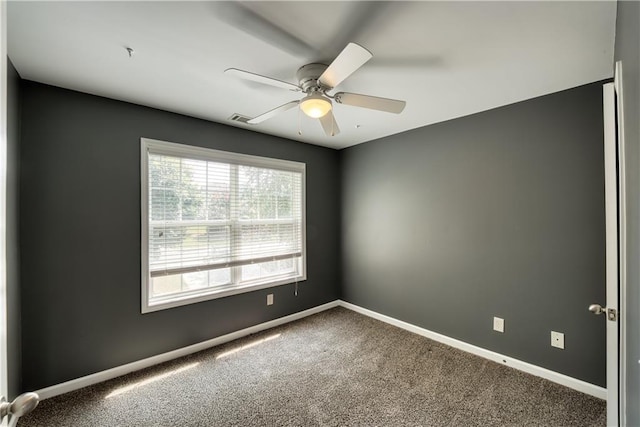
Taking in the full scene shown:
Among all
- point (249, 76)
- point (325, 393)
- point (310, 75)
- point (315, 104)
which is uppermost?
point (310, 75)

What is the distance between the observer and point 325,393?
2121mm

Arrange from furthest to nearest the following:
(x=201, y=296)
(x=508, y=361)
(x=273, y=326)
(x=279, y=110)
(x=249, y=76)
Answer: (x=273, y=326), (x=201, y=296), (x=508, y=361), (x=279, y=110), (x=249, y=76)

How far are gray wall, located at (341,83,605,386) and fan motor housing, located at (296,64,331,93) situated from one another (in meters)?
1.71

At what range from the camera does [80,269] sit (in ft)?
7.25

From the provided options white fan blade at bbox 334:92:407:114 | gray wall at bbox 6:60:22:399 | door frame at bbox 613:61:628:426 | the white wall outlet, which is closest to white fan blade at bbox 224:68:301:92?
white fan blade at bbox 334:92:407:114

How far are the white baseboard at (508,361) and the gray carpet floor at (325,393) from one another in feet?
0.22

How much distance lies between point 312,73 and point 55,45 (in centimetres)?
148

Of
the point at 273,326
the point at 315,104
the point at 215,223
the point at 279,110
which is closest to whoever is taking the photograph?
the point at 315,104

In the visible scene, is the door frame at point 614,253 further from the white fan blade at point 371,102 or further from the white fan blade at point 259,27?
the white fan blade at point 259,27

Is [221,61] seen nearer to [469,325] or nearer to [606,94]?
[606,94]

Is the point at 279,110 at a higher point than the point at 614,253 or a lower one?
higher

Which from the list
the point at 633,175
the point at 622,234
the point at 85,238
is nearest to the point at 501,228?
the point at 622,234

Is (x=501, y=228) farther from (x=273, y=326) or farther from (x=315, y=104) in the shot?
(x=273, y=326)

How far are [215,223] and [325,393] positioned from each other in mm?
1877
